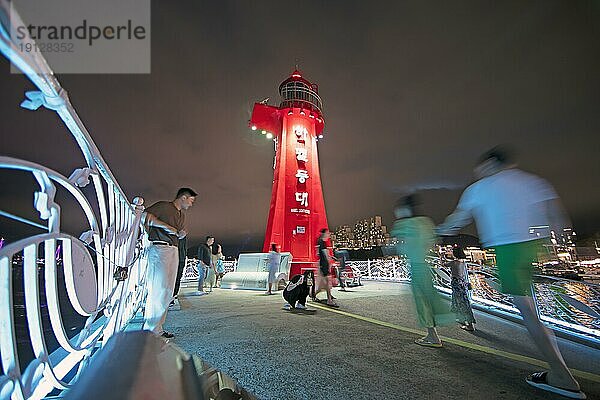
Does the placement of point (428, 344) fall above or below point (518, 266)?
below

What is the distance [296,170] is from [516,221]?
1165cm

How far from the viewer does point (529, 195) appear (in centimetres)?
232

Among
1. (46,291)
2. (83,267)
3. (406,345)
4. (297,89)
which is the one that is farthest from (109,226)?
(297,89)

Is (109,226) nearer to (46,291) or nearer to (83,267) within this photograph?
(83,267)

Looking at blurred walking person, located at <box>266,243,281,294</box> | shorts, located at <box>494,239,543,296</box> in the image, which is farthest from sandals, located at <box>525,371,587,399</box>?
blurred walking person, located at <box>266,243,281,294</box>

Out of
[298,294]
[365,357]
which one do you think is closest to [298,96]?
[298,294]

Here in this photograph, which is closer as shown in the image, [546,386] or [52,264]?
[52,264]

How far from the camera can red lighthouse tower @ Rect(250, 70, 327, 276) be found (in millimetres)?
12930

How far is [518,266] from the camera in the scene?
7.38 feet

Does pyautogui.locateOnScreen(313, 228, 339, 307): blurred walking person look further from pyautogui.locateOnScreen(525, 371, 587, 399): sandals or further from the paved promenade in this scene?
pyautogui.locateOnScreen(525, 371, 587, 399): sandals

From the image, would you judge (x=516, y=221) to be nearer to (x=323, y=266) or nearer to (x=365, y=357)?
(x=365, y=357)

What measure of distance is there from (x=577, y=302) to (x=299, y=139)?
39.4 ft

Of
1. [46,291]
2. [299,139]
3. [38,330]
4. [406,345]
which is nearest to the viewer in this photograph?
[38,330]

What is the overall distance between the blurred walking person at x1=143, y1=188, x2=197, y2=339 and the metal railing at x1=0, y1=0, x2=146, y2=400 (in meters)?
0.61
